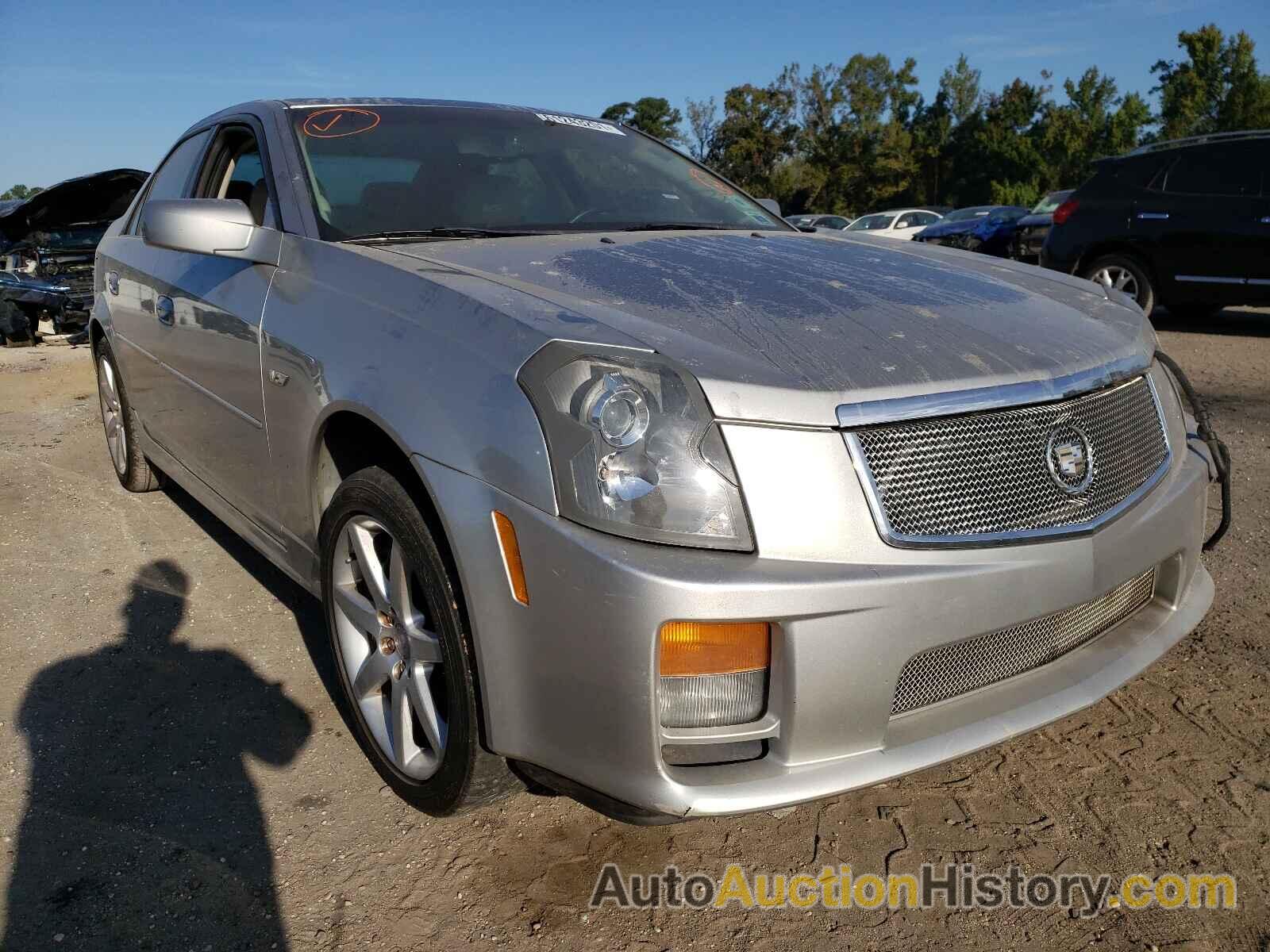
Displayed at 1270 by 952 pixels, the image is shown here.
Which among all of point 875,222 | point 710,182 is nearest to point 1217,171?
point 710,182

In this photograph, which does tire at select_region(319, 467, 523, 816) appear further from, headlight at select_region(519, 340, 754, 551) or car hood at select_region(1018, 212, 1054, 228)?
car hood at select_region(1018, 212, 1054, 228)

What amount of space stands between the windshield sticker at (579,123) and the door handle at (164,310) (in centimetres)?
143

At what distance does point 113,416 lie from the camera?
4.73m

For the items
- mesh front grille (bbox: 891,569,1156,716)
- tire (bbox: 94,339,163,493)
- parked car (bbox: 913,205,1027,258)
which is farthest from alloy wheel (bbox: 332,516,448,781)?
parked car (bbox: 913,205,1027,258)

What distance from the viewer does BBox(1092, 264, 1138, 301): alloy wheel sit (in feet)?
28.1

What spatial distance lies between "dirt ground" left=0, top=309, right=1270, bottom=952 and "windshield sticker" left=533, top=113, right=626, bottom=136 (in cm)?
196

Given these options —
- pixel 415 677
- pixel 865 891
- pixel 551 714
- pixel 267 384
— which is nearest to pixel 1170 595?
pixel 865 891

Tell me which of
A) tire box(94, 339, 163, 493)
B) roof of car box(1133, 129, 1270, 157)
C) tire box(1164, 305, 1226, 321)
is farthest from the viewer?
tire box(1164, 305, 1226, 321)

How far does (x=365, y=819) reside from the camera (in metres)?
2.28

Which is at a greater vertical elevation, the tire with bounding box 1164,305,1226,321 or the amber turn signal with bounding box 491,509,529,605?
the amber turn signal with bounding box 491,509,529,605

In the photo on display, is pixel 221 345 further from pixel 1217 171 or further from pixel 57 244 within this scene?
pixel 57 244

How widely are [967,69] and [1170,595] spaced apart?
58785 mm

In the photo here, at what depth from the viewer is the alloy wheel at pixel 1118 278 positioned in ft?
28.1

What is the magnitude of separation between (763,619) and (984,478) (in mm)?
533
